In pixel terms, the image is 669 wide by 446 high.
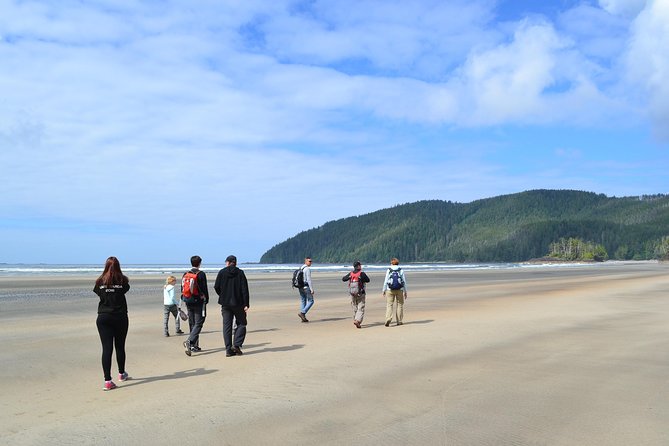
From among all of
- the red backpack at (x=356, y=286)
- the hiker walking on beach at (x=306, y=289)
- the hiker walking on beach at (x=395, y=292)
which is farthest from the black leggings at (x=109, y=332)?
the hiker walking on beach at (x=395, y=292)

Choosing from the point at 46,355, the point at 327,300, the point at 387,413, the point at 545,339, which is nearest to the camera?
the point at 387,413

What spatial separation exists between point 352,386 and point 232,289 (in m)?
4.14

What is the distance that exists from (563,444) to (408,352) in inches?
230

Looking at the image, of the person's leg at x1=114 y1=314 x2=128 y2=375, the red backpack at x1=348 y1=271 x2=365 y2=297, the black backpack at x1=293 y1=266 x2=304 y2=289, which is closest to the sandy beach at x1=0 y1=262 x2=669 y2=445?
the person's leg at x1=114 y1=314 x2=128 y2=375

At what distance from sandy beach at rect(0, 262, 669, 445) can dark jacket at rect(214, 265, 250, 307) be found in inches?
46.3

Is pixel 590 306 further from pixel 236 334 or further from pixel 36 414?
pixel 36 414

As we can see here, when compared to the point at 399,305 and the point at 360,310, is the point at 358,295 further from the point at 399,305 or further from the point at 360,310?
the point at 399,305

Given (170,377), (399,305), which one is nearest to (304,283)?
(399,305)

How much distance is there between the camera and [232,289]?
11.7m

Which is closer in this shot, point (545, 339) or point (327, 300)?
point (545, 339)

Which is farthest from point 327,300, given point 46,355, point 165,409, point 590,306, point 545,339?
point 165,409

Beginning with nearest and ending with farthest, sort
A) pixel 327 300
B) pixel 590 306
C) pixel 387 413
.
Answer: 1. pixel 387 413
2. pixel 590 306
3. pixel 327 300

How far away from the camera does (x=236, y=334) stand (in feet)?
38.3

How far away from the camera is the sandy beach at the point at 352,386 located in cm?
639
